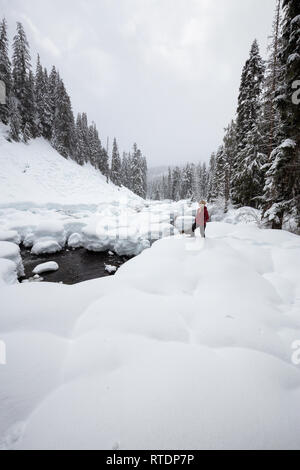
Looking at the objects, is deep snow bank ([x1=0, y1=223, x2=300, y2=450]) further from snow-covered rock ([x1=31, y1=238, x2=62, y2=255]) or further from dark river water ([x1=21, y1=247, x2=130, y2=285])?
snow-covered rock ([x1=31, y1=238, x2=62, y2=255])

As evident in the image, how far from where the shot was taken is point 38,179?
2006 cm

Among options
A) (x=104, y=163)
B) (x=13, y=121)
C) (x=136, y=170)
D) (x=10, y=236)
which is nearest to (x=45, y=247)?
(x=10, y=236)

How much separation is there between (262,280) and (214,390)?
9.81ft

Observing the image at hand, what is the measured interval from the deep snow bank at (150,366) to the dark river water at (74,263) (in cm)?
425

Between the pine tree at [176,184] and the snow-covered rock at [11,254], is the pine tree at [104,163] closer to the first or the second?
the pine tree at [176,184]

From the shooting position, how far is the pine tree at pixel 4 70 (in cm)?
2223

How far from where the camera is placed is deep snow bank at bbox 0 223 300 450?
150 cm

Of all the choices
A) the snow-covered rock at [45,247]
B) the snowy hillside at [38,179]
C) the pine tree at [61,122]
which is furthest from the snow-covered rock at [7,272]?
the pine tree at [61,122]

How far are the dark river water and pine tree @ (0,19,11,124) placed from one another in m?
24.3

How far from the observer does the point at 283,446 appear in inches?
58.0

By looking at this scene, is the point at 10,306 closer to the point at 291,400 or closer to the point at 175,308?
the point at 175,308

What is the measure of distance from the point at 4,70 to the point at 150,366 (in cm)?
3572

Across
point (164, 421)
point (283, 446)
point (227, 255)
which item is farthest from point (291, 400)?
point (227, 255)

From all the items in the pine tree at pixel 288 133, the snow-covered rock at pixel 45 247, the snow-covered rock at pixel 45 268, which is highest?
the pine tree at pixel 288 133
